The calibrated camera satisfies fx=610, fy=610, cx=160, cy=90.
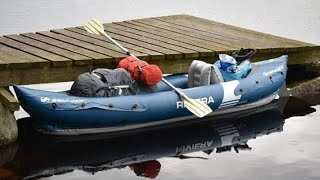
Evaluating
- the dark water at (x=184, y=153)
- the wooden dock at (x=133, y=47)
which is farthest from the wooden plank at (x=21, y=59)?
the dark water at (x=184, y=153)

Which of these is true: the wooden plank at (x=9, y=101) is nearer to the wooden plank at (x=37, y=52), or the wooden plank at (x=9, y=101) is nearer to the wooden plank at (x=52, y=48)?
the wooden plank at (x=37, y=52)

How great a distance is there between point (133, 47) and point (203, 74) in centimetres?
139

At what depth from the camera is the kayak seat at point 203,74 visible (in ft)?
26.7

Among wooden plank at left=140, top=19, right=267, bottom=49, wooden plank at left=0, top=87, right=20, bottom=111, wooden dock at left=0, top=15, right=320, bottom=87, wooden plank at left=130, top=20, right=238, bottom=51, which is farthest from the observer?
wooden plank at left=140, top=19, right=267, bottom=49

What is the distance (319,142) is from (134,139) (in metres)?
2.26

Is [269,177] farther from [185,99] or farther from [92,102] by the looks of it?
[92,102]

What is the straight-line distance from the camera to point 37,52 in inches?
322

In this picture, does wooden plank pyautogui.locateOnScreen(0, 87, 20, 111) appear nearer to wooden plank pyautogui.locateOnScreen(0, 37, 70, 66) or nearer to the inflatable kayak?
the inflatable kayak

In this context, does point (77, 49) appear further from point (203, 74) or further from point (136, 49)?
point (203, 74)

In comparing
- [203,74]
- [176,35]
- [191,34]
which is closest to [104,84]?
[203,74]

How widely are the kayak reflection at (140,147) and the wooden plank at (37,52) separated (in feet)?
3.38

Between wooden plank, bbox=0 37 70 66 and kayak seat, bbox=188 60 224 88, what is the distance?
170 centimetres

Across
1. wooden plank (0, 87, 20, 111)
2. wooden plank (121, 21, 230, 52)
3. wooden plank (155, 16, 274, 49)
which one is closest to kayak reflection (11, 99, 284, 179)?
wooden plank (0, 87, 20, 111)

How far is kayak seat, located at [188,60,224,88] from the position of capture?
8.13 meters
